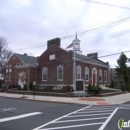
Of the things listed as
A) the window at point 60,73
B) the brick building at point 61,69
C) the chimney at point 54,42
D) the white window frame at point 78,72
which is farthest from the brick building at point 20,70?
the white window frame at point 78,72

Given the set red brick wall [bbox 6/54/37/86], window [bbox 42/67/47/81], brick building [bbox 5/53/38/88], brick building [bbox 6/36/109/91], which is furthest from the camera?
brick building [bbox 5/53/38/88]

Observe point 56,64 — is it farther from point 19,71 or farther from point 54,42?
point 19,71

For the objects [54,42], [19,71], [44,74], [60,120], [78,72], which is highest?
[54,42]

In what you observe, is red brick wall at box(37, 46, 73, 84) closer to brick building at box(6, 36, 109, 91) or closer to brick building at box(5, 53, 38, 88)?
brick building at box(6, 36, 109, 91)

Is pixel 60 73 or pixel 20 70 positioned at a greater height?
pixel 20 70

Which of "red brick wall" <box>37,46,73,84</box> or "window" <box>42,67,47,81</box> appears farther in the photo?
"window" <box>42,67,47,81</box>

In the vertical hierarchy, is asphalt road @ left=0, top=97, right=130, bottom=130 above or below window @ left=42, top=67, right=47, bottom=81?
below

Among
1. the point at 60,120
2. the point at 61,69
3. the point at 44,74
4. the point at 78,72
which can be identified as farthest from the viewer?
the point at 44,74

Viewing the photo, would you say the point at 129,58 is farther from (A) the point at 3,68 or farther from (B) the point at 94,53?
(A) the point at 3,68

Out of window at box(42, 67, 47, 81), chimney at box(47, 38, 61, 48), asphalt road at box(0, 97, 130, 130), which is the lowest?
asphalt road at box(0, 97, 130, 130)

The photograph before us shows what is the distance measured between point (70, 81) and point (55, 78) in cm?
390

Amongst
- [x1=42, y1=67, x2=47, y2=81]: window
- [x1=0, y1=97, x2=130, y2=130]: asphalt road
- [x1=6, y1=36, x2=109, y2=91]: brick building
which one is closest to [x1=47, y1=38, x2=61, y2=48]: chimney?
[x1=6, y1=36, x2=109, y2=91]: brick building

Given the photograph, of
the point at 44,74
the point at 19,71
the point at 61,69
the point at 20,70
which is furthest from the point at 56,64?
the point at 19,71

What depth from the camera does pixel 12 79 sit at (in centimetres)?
4047
